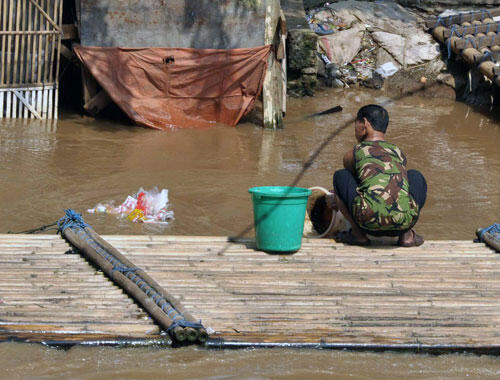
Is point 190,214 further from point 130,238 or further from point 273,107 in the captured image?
point 273,107

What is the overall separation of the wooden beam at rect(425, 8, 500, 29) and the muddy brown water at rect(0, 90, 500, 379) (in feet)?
6.08

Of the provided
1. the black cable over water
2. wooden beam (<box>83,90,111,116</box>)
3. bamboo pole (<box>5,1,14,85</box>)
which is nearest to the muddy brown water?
the black cable over water

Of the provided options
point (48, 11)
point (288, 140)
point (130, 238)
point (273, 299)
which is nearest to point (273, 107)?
point (288, 140)

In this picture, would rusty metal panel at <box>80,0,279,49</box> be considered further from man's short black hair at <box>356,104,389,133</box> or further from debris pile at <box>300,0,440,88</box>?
man's short black hair at <box>356,104,389,133</box>

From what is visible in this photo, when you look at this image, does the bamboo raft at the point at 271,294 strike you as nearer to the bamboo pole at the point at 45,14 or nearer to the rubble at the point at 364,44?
the bamboo pole at the point at 45,14

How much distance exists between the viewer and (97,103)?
10570 mm

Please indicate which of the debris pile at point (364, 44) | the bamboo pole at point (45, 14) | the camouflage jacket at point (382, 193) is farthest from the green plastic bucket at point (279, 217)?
the debris pile at point (364, 44)

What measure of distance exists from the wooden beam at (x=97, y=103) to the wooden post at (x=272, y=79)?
2267mm

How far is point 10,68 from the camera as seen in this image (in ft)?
33.5

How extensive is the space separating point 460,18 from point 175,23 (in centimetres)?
583

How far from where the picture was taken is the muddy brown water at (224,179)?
3.40 metres

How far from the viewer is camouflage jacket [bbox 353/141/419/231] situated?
483cm

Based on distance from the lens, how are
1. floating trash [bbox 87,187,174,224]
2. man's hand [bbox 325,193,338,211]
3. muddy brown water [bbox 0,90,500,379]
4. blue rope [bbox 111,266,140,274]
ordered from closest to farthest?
muddy brown water [bbox 0,90,500,379]
blue rope [bbox 111,266,140,274]
man's hand [bbox 325,193,338,211]
floating trash [bbox 87,187,174,224]

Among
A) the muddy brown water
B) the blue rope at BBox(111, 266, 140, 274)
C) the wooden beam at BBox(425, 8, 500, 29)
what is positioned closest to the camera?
the muddy brown water
